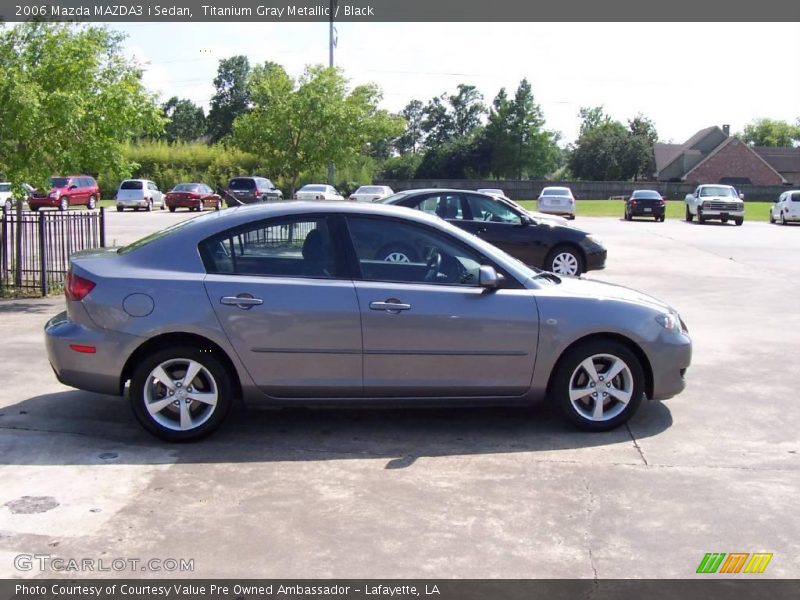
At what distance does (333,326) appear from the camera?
228 inches

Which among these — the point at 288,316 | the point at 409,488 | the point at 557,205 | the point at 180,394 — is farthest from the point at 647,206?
the point at 409,488

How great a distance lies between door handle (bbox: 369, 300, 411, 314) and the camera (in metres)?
5.81

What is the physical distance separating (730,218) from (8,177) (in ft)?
99.9

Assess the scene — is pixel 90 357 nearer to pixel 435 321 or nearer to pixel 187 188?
pixel 435 321

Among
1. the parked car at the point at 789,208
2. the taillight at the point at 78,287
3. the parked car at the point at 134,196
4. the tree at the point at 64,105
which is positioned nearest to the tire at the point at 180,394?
the taillight at the point at 78,287

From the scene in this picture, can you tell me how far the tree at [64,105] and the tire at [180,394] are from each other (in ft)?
21.8

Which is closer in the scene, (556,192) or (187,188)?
(556,192)

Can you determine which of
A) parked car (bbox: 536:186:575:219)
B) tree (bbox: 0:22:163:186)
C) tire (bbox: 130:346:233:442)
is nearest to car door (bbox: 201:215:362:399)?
tire (bbox: 130:346:233:442)

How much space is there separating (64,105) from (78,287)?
20.5ft

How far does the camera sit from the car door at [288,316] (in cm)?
577

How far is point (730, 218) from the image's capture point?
3562 cm

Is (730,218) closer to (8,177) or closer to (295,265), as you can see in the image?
(8,177)

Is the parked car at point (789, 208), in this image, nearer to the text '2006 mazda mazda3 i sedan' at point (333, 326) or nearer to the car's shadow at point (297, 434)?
the car's shadow at point (297, 434)

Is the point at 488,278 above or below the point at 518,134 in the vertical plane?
below
